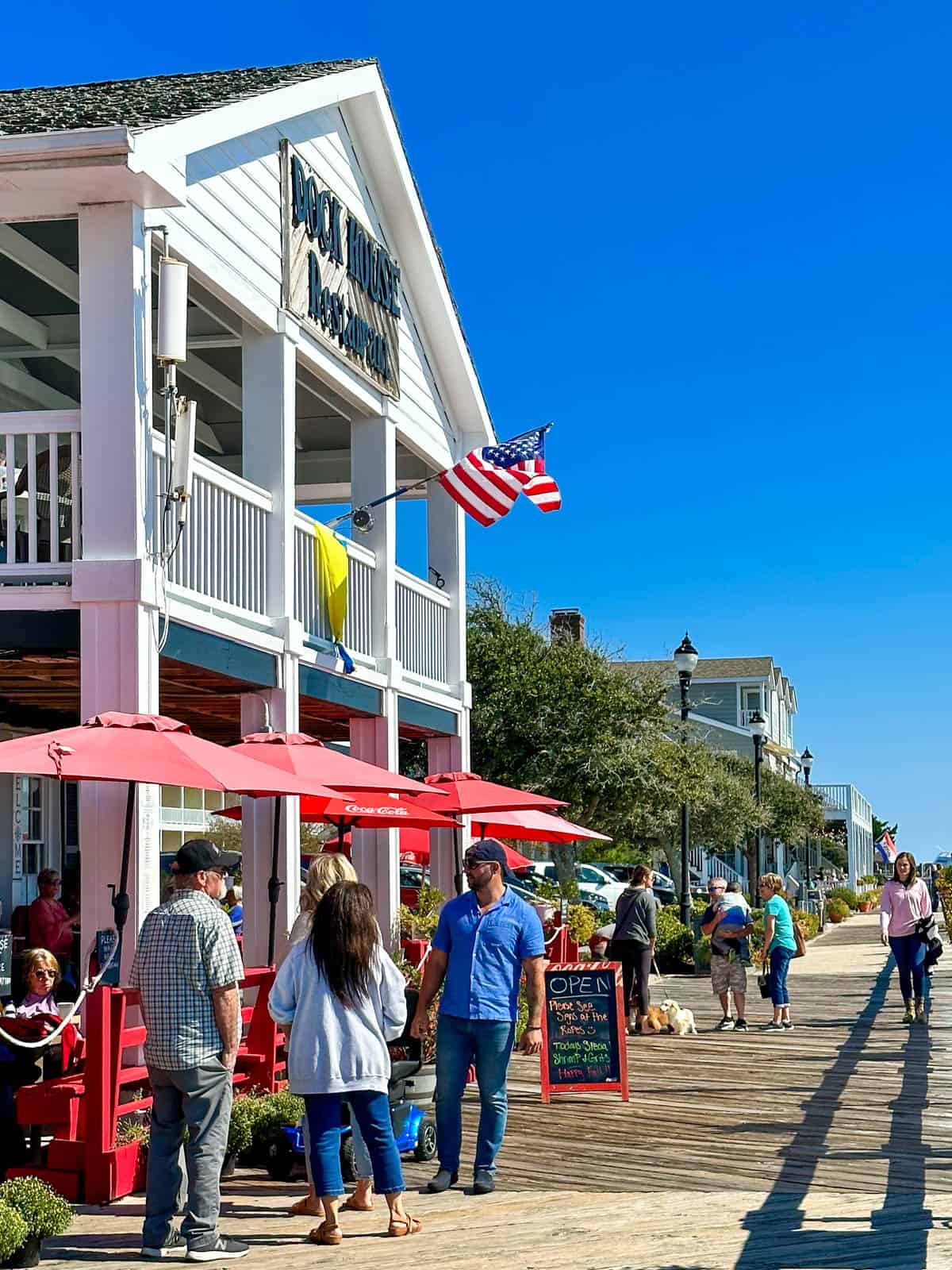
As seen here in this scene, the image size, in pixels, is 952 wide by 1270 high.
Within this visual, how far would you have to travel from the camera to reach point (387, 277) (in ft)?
60.2

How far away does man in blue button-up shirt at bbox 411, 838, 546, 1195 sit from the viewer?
28.7ft

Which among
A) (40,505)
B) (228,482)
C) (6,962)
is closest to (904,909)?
(228,482)

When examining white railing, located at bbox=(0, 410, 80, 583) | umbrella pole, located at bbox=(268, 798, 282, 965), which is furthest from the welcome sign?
umbrella pole, located at bbox=(268, 798, 282, 965)

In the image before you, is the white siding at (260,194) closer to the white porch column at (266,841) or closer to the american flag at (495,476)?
the american flag at (495,476)

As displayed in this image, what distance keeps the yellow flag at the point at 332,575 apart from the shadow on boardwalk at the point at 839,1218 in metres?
6.38

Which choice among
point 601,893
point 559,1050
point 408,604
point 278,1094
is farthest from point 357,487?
point 601,893

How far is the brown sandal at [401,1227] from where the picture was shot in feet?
25.3

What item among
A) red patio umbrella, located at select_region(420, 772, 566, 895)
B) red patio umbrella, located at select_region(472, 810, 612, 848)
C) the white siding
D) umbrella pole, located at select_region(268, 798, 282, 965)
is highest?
the white siding

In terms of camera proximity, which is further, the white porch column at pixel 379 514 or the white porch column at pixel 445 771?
the white porch column at pixel 445 771

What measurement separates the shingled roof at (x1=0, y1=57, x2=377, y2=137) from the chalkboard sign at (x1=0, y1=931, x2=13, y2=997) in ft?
24.1

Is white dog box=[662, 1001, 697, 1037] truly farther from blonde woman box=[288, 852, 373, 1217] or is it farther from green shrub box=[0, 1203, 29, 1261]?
green shrub box=[0, 1203, 29, 1261]

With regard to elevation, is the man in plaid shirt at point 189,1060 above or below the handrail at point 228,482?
below

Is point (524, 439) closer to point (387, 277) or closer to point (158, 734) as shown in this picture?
point (387, 277)

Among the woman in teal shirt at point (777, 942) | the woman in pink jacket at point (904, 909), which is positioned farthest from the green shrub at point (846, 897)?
the woman in pink jacket at point (904, 909)
